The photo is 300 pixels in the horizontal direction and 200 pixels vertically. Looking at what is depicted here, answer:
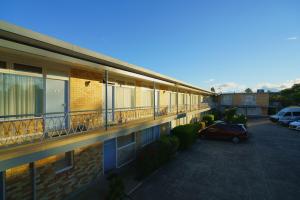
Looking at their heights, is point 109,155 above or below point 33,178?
below

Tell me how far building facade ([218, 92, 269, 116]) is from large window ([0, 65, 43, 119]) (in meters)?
46.1

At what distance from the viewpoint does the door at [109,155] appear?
9.70 metres

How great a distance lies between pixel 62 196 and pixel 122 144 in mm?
4271

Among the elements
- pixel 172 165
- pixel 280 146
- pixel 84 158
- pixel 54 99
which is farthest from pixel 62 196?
pixel 280 146

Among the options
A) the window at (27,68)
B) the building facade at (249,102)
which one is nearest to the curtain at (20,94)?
the window at (27,68)

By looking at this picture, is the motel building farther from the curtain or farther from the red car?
the red car

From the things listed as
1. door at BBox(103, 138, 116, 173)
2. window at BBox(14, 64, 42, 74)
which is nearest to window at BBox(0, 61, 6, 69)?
window at BBox(14, 64, 42, 74)

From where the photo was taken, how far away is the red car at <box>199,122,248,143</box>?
17.5m

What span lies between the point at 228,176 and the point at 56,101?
9.04m

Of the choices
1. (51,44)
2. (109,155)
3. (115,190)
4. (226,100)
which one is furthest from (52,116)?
(226,100)

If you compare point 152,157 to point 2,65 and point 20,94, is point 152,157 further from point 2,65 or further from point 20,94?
point 2,65

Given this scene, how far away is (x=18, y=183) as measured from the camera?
5824 mm

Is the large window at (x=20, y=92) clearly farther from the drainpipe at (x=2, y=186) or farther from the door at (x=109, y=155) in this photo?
the door at (x=109, y=155)

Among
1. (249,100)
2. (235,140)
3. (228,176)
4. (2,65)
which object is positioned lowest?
(228,176)
